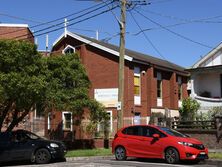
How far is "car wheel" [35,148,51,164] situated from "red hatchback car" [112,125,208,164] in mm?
2925

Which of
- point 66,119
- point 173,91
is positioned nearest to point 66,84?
point 66,119

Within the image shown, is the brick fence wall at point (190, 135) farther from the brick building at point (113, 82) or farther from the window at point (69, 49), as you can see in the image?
the window at point (69, 49)

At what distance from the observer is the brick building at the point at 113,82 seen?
35.7m

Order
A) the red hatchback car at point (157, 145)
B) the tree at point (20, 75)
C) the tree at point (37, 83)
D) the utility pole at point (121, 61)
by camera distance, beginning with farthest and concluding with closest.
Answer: the tree at point (37, 83), the tree at point (20, 75), the utility pole at point (121, 61), the red hatchback car at point (157, 145)

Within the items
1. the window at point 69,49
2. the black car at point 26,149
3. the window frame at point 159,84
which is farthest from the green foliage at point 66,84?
the window frame at point 159,84

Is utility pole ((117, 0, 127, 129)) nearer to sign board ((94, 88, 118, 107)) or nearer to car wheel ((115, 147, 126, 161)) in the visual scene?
car wheel ((115, 147, 126, 161))

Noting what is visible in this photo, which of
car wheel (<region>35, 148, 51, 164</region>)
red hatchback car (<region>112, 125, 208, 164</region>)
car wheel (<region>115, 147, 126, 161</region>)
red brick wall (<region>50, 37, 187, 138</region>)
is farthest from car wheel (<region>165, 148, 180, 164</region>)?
red brick wall (<region>50, 37, 187, 138</region>)

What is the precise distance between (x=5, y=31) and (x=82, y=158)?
88.9 feet

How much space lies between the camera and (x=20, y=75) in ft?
78.5

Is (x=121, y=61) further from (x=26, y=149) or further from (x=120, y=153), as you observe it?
(x=26, y=149)

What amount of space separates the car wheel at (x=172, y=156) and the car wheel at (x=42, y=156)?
5.14 meters

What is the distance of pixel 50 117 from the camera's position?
38.9m

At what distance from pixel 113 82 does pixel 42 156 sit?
15.9 metres

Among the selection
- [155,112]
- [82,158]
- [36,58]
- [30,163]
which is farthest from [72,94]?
[155,112]
